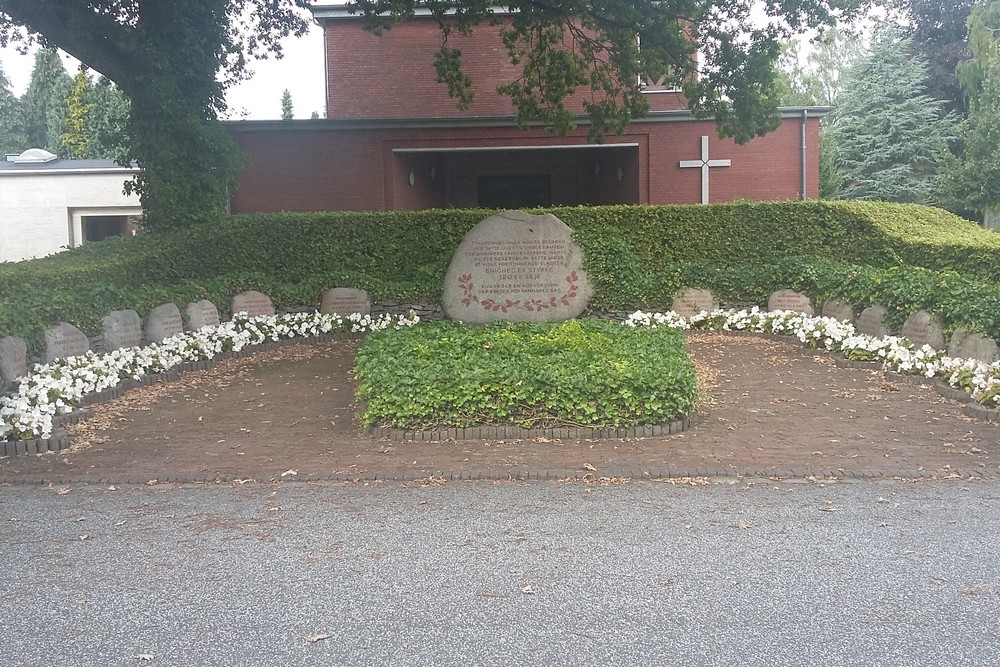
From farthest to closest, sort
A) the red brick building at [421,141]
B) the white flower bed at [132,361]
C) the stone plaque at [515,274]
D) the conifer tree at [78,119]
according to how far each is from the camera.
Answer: the conifer tree at [78,119] < the red brick building at [421,141] < the stone plaque at [515,274] < the white flower bed at [132,361]

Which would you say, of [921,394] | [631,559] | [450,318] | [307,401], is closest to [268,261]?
[450,318]

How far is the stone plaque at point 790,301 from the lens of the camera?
13.5m

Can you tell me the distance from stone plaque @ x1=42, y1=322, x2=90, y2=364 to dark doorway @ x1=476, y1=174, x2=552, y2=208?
1578 cm

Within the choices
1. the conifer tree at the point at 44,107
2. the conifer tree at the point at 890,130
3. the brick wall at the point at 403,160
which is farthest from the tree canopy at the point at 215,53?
the conifer tree at the point at 44,107

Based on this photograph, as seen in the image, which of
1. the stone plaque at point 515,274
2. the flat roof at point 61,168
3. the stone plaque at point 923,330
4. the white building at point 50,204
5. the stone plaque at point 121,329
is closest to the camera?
the stone plaque at point 923,330

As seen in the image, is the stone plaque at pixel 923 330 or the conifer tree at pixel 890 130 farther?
the conifer tree at pixel 890 130

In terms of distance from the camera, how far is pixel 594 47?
14.9m

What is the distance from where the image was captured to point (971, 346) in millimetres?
9516

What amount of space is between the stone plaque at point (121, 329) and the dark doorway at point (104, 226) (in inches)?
778

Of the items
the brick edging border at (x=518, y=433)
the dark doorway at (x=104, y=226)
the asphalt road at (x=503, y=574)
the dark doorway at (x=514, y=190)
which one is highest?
the dark doorway at (x=514, y=190)

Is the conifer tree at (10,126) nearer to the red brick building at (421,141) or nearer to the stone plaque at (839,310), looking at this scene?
the red brick building at (421,141)

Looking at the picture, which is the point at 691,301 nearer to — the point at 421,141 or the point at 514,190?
the point at 421,141

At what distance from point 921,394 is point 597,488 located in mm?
4715

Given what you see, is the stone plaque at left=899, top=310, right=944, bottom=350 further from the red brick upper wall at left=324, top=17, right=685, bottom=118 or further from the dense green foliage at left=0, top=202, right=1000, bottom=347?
the red brick upper wall at left=324, top=17, right=685, bottom=118
